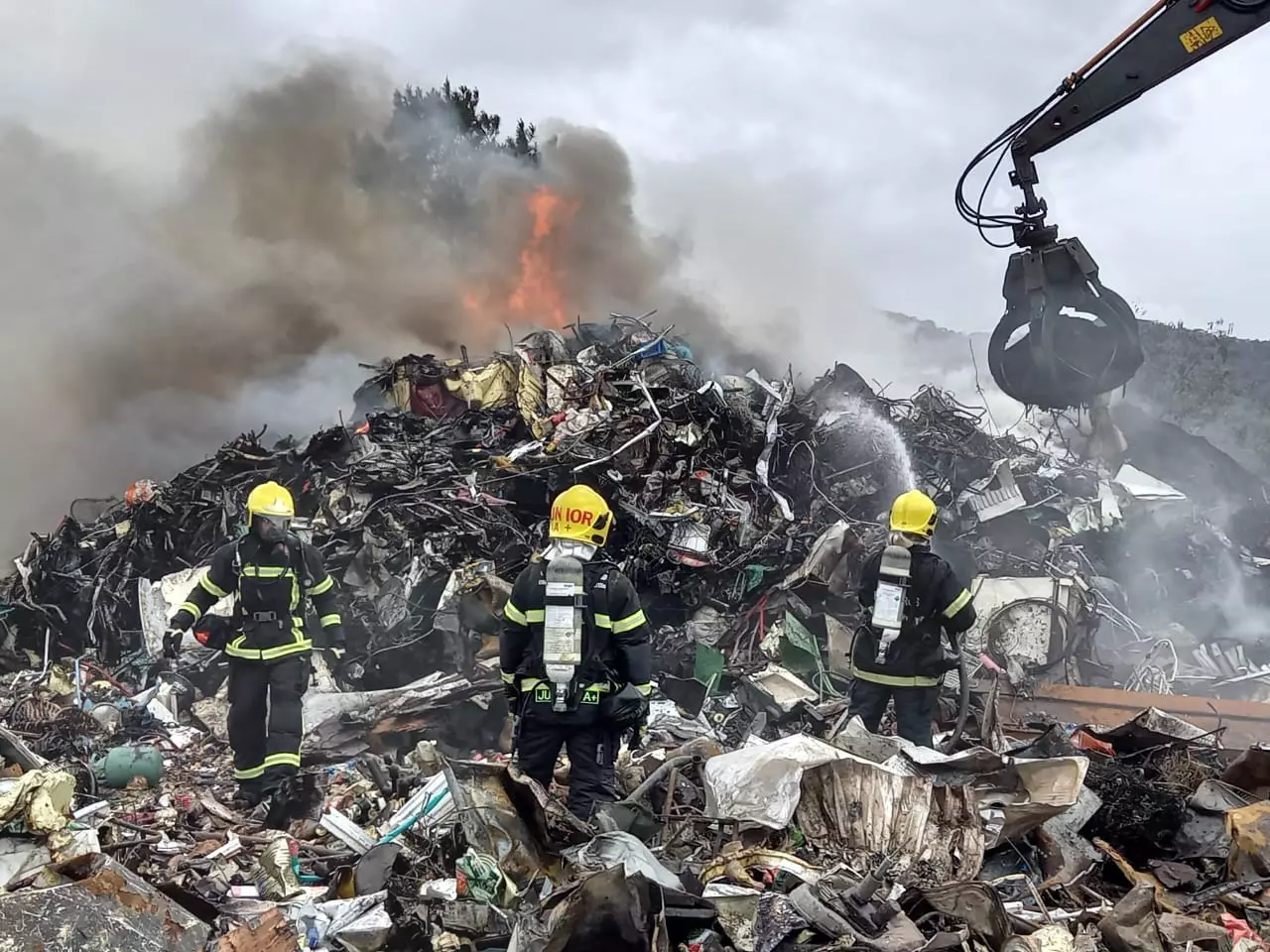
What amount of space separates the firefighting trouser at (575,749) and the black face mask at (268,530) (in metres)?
1.97

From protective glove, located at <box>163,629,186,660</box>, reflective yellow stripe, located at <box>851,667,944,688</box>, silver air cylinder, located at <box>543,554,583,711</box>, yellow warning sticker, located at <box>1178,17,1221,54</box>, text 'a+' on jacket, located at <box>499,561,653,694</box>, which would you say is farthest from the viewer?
protective glove, located at <box>163,629,186,660</box>

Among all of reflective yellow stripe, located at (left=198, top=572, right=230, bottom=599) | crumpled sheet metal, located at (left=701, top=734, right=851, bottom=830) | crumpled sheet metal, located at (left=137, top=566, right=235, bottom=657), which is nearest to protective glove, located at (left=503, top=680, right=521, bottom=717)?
crumpled sheet metal, located at (left=701, top=734, right=851, bottom=830)

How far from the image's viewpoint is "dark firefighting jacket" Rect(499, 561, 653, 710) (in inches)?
167

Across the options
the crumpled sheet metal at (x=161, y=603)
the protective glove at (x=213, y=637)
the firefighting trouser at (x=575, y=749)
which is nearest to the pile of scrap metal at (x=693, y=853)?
the firefighting trouser at (x=575, y=749)

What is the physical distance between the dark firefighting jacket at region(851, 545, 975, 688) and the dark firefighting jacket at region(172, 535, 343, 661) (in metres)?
3.07

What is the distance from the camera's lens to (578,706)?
4.24 m

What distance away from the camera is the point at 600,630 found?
14.0ft

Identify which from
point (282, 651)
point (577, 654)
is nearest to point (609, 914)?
point (577, 654)

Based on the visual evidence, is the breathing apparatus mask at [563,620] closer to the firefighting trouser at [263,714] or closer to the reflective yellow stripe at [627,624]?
the reflective yellow stripe at [627,624]

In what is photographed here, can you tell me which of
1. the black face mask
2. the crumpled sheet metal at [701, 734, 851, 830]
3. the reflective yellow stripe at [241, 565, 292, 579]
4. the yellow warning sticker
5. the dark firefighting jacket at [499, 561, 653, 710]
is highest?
the yellow warning sticker

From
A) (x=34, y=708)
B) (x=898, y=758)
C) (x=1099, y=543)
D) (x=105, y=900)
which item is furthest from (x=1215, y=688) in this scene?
(x=34, y=708)

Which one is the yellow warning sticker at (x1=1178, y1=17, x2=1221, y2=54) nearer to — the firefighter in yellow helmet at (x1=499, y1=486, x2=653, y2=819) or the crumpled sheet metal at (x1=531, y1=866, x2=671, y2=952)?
the firefighter in yellow helmet at (x1=499, y1=486, x2=653, y2=819)

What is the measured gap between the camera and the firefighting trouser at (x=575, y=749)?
14.0 feet

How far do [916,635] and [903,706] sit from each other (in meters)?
0.40
